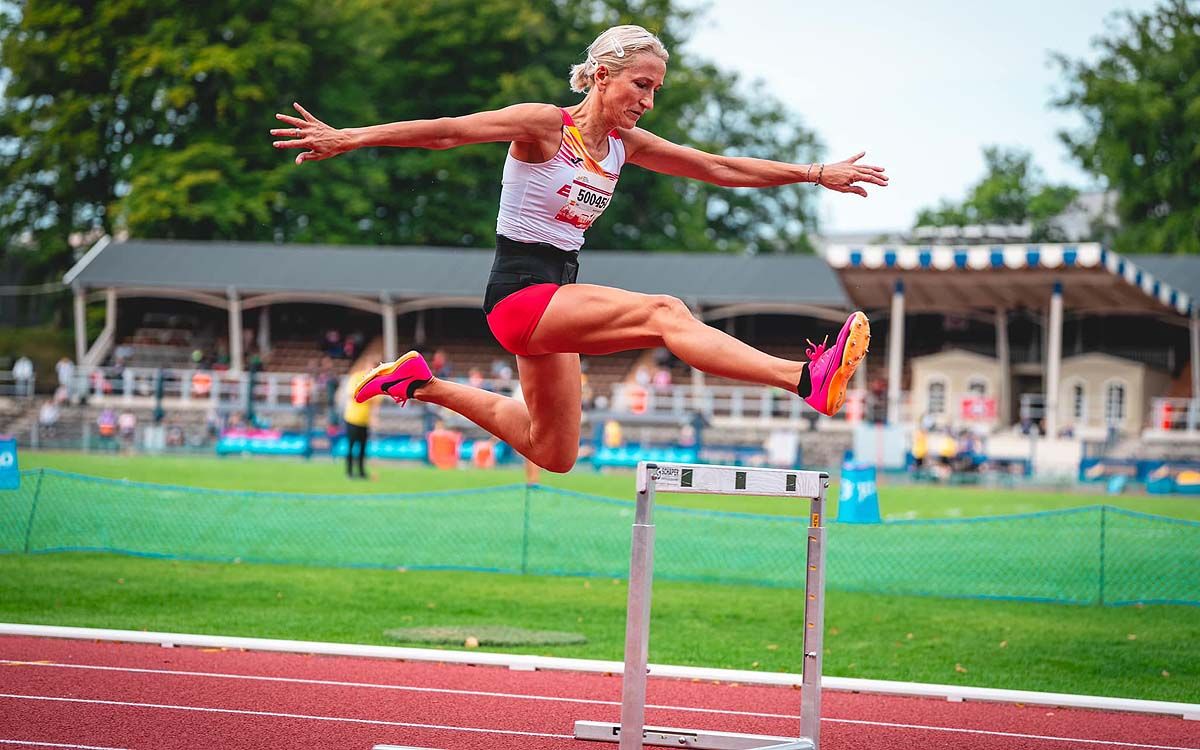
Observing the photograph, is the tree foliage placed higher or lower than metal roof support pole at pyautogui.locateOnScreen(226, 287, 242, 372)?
higher

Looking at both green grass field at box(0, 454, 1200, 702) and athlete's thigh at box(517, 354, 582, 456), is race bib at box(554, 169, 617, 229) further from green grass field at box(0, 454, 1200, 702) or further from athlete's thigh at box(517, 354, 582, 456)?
green grass field at box(0, 454, 1200, 702)

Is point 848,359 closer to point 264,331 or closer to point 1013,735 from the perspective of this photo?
point 1013,735

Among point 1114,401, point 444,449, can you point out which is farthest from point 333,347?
point 1114,401

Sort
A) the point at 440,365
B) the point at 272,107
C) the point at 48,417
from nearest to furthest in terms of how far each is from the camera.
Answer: the point at 440,365, the point at 48,417, the point at 272,107

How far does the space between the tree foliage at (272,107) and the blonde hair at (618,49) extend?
40.7 m

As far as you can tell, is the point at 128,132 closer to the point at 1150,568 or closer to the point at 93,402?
the point at 93,402

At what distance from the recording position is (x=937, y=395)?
36938 mm

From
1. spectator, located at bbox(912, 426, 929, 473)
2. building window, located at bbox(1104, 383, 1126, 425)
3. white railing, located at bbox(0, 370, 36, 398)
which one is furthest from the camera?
white railing, located at bbox(0, 370, 36, 398)

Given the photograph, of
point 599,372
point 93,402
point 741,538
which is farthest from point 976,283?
point 93,402

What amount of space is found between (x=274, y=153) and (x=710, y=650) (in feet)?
136

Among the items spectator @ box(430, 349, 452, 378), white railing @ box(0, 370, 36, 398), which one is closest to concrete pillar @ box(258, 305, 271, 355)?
spectator @ box(430, 349, 452, 378)

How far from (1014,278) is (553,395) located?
26.8 meters

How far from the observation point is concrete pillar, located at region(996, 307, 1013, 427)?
34.4 meters

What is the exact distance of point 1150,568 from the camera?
11.2 m
